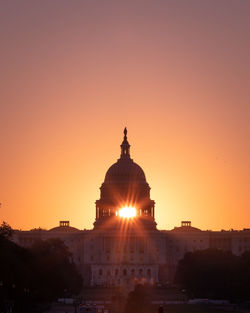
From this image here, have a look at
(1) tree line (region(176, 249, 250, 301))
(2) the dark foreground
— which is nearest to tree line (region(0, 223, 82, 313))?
(2) the dark foreground

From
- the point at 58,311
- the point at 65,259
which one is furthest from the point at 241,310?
the point at 65,259

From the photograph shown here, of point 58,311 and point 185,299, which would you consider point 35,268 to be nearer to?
point 58,311

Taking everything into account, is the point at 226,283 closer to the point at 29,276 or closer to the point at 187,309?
the point at 187,309

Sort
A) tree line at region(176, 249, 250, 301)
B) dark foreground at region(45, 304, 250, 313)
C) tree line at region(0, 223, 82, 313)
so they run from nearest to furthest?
tree line at region(0, 223, 82, 313), dark foreground at region(45, 304, 250, 313), tree line at region(176, 249, 250, 301)

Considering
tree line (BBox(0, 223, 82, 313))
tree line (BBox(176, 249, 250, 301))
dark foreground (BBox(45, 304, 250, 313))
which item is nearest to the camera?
tree line (BBox(0, 223, 82, 313))

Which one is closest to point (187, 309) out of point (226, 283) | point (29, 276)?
point (29, 276)

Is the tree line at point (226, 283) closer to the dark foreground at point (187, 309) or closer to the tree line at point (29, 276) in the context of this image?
the dark foreground at point (187, 309)

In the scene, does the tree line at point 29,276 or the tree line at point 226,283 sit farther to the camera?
the tree line at point 226,283

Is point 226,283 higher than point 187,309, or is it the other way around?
point 226,283

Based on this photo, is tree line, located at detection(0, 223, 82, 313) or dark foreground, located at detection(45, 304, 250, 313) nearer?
tree line, located at detection(0, 223, 82, 313)

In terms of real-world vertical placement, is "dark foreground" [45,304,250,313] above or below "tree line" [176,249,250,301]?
below

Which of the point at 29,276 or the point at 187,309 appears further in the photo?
the point at 187,309

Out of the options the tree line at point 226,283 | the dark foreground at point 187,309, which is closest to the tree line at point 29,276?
the dark foreground at point 187,309

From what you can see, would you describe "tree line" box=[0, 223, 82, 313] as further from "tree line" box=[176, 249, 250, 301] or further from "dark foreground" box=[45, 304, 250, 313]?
"tree line" box=[176, 249, 250, 301]
